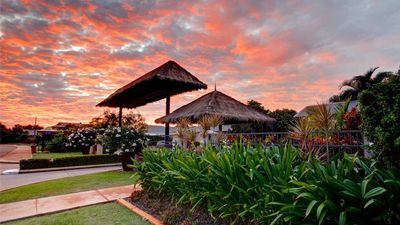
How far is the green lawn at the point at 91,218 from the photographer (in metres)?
4.53

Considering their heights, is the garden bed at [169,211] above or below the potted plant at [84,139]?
below

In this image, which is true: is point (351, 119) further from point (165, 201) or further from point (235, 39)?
point (165, 201)

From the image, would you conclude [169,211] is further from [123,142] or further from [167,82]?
[167,82]

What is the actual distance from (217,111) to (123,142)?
13.3 ft

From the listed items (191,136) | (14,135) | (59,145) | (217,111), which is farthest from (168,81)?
(14,135)


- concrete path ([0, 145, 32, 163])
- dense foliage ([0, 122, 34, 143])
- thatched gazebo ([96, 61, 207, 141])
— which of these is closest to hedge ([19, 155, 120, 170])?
thatched gazebo ([96, 61, 207, 141])

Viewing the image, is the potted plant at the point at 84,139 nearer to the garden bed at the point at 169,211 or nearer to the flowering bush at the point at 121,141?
the flowering bush at the point at 121,141

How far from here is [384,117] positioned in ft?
10.5

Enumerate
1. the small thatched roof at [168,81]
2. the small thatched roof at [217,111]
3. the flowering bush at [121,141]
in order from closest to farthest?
the small thatched roof at [217,111] → the flowering bush at [121,141] → the small thatched roof at [168,81]

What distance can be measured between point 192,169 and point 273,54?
26.3 feet

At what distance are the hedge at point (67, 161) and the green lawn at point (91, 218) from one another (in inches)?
339

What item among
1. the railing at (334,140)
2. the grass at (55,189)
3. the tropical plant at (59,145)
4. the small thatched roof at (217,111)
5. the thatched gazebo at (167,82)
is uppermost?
the thatched gazebo at (167,82)

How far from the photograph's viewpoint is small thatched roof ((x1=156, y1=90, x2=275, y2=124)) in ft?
35.1

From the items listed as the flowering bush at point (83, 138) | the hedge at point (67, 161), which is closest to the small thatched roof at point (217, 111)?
the hedge at point (67, 161)
